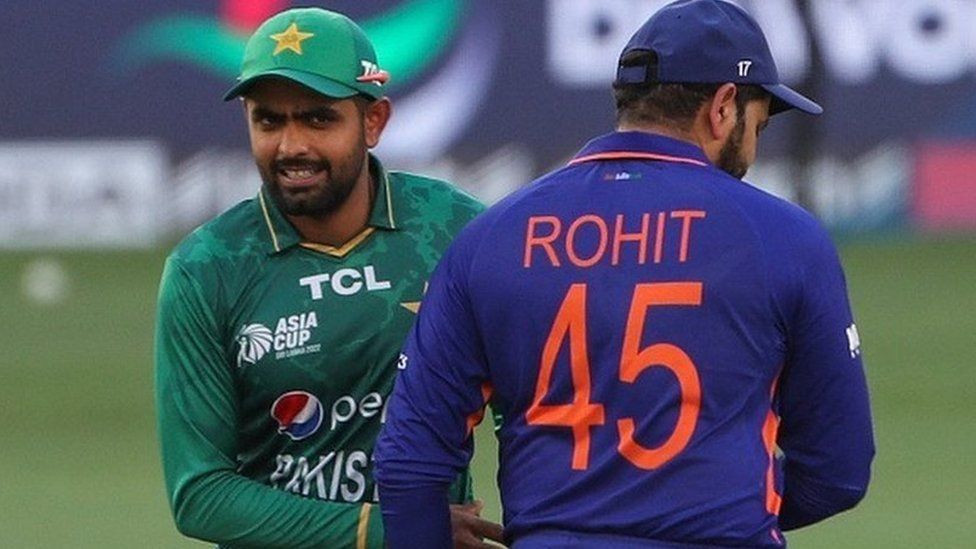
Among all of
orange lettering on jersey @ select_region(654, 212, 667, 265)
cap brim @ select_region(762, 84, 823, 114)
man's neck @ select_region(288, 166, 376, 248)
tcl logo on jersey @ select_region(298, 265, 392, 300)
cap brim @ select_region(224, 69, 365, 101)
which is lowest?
tcl logo on jersey @ select_region(298, 265, 392, 300)

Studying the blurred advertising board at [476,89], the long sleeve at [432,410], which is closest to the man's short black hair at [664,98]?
the long sleeve at [432,410]

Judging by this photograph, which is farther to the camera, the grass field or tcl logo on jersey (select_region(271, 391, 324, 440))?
the grass field

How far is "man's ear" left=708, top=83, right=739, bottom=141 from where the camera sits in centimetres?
458

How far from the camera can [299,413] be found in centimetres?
517

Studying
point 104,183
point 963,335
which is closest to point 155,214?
point 104,183

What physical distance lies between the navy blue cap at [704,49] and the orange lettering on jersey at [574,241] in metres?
0.27

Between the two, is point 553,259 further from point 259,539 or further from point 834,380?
point 259,539

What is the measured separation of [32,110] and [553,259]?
1659 centimetres

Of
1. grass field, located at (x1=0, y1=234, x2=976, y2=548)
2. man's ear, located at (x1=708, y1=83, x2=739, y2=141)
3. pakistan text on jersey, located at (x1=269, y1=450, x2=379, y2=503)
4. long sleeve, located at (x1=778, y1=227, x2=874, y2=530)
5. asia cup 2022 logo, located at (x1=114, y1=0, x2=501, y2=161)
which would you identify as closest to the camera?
long sleeve, located at (x1=778, y1=227, x2=874, y2=530)

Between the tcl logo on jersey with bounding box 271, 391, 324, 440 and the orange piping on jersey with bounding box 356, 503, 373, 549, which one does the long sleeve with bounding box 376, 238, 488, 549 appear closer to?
→ the orange piping on jersey with bounding box 356, 503, 373, 549

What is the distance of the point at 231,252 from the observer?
17.0ft

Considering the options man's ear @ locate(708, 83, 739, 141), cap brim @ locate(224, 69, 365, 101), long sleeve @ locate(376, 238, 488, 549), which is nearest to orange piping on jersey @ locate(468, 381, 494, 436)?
long sleeve @ locate(376, 238, 488, 549)

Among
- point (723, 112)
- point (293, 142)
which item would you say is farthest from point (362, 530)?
point (723, 112)

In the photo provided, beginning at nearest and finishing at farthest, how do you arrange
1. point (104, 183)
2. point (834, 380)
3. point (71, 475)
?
point (834, 380), point (71, 475), point (104, 183)
